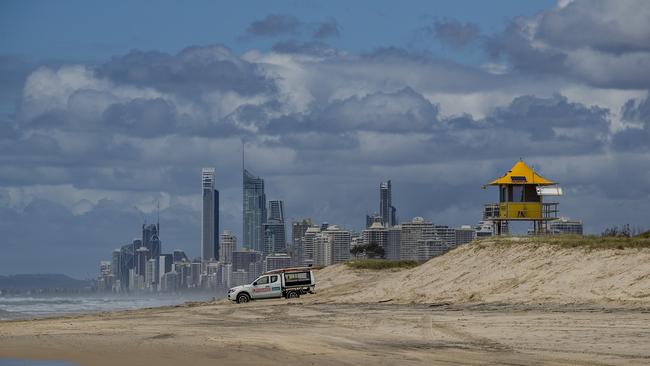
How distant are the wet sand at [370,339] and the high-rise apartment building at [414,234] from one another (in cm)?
12948

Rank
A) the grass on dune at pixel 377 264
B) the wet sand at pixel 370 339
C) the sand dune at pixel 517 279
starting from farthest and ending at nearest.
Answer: the grass on dune at pixel 377 264 < the sand dune at pixel 517 279 < the wet sand at pixel 370 339

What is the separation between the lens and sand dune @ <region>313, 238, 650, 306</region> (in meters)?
43.4

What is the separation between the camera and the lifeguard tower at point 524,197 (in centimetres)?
6538

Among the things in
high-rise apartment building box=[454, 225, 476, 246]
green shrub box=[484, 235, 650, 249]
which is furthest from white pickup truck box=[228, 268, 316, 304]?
high-rise apartment building box=[454, 225, 476, 246]

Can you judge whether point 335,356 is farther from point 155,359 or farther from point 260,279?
point 260,279

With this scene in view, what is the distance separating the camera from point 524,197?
65.8 metres

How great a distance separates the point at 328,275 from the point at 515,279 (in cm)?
2844

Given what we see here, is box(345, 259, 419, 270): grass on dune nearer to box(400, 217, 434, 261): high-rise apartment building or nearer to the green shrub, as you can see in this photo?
the green shrub

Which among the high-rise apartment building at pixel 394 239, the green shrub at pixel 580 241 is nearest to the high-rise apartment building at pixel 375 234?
the high-rise apartment building at pixel 394 239

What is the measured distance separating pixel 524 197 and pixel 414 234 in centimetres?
11857

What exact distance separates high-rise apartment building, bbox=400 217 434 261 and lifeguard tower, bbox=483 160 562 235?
10622cm

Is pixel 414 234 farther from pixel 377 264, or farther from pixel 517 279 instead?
pixel 517 279

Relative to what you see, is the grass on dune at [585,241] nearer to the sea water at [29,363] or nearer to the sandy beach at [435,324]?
the sandy beach at [435,324]

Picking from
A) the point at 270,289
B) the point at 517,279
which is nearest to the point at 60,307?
the point at 270,289
